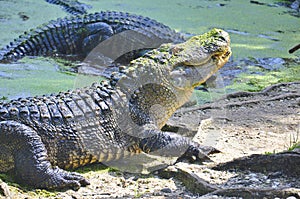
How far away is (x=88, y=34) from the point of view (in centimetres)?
770

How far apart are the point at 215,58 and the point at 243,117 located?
0.89 meters

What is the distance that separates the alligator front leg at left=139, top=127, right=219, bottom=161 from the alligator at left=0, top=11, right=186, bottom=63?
3.60 metres

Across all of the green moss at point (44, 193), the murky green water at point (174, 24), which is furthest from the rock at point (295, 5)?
the green moss at point (44, 193)

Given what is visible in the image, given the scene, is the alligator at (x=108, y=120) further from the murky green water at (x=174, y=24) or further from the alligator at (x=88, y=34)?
the alligator at (x=88, y=34)

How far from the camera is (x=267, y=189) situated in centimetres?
292

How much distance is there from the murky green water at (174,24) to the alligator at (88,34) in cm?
53

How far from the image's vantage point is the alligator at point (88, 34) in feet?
24.5

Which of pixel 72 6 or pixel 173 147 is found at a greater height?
pixel 173 147

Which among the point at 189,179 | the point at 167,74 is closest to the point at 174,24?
the point at 167,74

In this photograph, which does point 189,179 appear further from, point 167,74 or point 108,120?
point 167,74

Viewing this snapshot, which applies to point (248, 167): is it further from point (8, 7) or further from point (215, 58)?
point (8, 7)

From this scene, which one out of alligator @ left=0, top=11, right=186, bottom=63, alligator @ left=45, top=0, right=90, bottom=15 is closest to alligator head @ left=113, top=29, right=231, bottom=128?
alligator @ left=0, top=11, right=186, bottom=63

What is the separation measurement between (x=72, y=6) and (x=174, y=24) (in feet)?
7.28

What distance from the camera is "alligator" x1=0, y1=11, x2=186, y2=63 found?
7.48 metres
